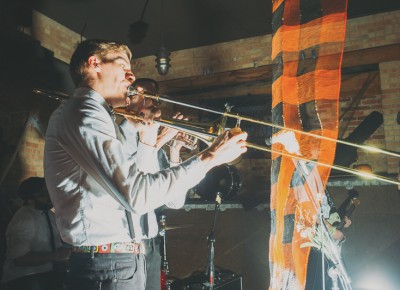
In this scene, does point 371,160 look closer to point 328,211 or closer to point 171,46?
point 328,211

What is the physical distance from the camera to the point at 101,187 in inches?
68.3

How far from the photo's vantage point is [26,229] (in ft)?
13.9

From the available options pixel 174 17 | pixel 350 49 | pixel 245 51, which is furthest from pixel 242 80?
pixel 350 49

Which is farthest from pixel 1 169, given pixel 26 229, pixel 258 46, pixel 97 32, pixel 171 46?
pixel 258 46

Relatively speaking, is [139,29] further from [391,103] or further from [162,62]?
[391,103]

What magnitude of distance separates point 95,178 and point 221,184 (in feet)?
15.1

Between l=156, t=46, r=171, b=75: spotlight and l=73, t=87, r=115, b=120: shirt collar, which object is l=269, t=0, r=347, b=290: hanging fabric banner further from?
l=73, t=87, r=115, b=120: shirt collar

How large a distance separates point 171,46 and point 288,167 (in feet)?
15.4

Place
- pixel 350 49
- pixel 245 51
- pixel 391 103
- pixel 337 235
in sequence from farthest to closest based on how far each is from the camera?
pixel 245 51 → pixel 350 49 → pixel 391 103 → pixel 337 235

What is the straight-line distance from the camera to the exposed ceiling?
6064mm

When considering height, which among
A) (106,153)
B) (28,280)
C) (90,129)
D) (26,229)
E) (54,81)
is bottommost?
(28,280)

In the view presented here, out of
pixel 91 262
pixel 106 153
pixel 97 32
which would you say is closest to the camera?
pixel 106 153

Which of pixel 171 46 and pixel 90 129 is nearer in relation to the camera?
pixel 90 129

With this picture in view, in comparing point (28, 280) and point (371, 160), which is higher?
point (371, 160)
